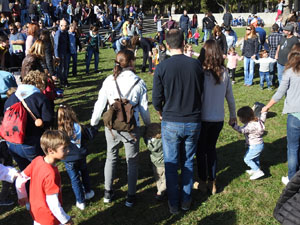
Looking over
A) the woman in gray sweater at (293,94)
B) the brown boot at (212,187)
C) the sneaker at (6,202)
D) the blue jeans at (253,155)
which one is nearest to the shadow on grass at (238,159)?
the brown boot at (212,187)

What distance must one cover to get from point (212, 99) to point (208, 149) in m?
0.75

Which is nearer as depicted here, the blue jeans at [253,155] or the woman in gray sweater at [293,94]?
the woman in gray sweater at [293,94]

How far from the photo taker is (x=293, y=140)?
13.6 feet

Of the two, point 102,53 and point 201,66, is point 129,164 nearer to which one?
point 201,66

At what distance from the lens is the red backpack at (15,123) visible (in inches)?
140

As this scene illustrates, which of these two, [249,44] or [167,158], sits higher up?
[249,44]

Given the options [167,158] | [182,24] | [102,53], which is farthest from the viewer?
[182,24]

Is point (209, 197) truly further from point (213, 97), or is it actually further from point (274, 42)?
point (274, 42)

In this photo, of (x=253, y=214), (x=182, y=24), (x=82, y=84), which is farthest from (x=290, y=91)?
(x=182, y=24)

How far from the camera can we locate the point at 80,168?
4.20 meters

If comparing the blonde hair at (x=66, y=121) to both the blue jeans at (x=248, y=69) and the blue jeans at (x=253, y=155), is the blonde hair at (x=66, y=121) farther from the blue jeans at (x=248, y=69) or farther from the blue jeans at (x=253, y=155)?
the blue jeans at (x=248, y=69)

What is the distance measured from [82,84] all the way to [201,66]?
7.61m

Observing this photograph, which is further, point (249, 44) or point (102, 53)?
point (102, 53)

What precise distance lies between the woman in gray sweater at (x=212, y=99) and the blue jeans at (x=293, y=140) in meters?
0.72
